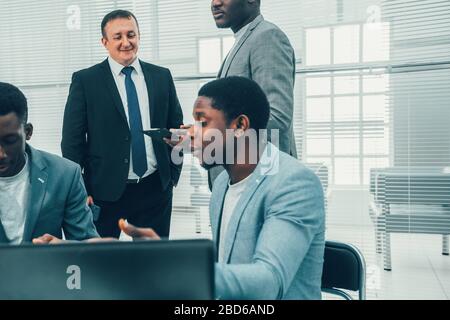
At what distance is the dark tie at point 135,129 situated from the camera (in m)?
2.13

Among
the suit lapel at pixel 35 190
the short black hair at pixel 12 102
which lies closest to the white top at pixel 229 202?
the suit lapel at pixel 35 190

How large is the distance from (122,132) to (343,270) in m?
1.30

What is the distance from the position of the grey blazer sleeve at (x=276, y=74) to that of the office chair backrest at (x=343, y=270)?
0.50m

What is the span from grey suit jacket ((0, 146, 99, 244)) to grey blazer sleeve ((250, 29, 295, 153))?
666mm

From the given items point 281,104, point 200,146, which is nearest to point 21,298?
point 200,146

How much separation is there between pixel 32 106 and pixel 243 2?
81.3 inches

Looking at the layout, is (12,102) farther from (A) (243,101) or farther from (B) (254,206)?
(B) (254,206)

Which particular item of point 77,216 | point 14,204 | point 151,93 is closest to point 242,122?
→ point 77,216

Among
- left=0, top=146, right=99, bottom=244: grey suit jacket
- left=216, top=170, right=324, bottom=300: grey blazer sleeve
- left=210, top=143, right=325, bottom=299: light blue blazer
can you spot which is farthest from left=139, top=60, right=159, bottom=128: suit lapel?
left=216, top=170, right=324, bottom=300: grey blazer sleeve

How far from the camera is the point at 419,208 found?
2596 mm

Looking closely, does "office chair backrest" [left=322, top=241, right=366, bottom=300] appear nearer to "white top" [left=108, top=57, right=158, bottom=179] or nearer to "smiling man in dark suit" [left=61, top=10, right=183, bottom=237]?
"smiling man in dark suit" [left=61, top=10, right=183, bottom=237]

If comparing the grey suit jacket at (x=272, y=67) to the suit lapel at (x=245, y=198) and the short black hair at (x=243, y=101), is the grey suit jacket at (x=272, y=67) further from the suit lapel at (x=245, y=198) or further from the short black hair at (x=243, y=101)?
the suit lapel at (x=245, y=198)

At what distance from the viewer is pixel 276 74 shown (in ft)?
5.37

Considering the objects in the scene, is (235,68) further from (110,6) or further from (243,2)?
(110,6)
